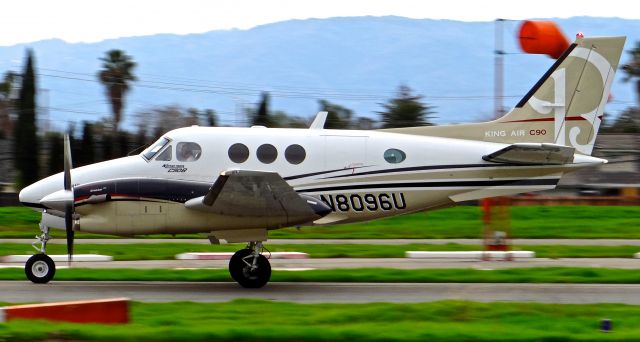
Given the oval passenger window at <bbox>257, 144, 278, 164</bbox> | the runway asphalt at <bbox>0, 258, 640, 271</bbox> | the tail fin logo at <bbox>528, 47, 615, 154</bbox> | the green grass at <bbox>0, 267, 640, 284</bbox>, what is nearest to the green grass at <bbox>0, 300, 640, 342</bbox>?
the oval passenger window at <bbox>257, 144, 278, 164</bbox>

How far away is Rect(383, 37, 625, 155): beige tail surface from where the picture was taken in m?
17.0

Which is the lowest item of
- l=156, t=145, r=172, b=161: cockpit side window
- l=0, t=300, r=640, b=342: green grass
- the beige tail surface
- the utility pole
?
l=0, t=300, r=640, b=342: green grass

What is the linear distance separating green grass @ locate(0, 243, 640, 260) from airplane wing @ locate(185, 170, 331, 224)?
6.38 meters

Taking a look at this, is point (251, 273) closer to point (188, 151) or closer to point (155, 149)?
point (188, 151)

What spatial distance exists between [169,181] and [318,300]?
316 centimetres

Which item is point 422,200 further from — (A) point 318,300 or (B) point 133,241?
(B) point 133,241

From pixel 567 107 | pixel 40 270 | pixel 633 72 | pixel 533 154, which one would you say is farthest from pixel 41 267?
pixel 633 72

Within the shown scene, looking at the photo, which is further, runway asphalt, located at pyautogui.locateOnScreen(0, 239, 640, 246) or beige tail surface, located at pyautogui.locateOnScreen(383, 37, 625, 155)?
runway asphalt, located at pyautogui.locateOnScreen(0, 239, 640, 246)

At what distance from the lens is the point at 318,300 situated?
48.0ft

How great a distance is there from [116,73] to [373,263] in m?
54.0

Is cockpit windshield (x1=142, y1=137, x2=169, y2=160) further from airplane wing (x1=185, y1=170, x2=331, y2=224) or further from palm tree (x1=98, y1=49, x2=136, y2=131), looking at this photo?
palm tree (x1=98, y1=49, x2=136, y2=131)

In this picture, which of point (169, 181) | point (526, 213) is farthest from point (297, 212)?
point (526, 213)

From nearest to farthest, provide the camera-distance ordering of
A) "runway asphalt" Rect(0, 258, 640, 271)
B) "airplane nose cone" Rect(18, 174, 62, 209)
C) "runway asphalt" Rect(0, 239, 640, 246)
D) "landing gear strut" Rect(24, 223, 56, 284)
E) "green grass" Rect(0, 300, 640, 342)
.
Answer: "green grass" Rect(0, 300, 640, 342), "airplane nose cone" Rect(18, 174, 62, 209), "landing gear strut" Rect(24, 223, 56, 284), "runway asphalt" Rect(0, 258, 640, 271), "runway asphalt" Rect(0, 239, 640, 246)

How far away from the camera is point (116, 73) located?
7106 cm
